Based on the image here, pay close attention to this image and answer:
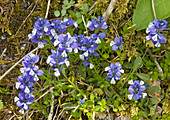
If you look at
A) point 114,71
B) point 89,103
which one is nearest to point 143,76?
point 114,71

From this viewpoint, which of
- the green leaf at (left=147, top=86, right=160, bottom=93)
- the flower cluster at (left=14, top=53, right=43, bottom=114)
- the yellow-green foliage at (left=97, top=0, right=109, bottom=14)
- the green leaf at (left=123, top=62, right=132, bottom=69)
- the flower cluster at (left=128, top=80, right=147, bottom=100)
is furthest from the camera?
the yellow-green foliage at (left=97, top=0, right=109, bottom=14)

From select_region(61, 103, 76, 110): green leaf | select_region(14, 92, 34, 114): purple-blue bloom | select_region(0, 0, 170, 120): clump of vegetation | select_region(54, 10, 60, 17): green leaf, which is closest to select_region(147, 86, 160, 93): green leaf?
select_region(0, 0, 170, 120): clump of vegetation

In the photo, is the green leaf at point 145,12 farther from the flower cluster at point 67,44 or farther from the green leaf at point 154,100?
the green leaf at point 154,100

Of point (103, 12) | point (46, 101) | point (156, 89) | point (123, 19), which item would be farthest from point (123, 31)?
point (46, 101)

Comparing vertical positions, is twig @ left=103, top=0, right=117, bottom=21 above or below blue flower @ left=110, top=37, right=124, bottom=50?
above

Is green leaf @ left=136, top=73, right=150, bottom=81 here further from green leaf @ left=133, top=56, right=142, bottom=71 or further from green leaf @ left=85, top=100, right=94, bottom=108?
green leaf @ left=85, top=100, right=94, bottom=108

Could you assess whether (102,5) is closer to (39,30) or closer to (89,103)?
(39,30)

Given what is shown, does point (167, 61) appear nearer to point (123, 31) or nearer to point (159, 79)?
point (159, 79)

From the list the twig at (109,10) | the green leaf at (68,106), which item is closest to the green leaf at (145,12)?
the twig at (109,10)

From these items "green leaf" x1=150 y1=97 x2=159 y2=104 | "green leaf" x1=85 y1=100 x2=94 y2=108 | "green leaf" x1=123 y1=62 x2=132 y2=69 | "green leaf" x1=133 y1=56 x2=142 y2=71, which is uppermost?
"green leaf" x1=133 y1=56 x2=142 y2=71
